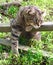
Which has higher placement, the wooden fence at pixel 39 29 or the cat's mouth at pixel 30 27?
the cat's mouth at pixel 30 27

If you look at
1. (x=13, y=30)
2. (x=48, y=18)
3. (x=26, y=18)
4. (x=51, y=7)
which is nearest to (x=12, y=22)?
(x=13, y=30)

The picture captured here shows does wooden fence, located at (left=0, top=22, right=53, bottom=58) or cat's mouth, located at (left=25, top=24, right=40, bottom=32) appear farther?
wooden fence, located at (left=0, top=22, right=53, bottom=58)

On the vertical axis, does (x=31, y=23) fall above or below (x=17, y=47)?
above

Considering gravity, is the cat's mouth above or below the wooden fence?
above

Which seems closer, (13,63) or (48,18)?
(13,63)

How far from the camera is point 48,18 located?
4.62 m

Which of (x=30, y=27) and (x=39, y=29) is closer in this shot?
(x=30, y=27)

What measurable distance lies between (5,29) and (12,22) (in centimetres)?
20

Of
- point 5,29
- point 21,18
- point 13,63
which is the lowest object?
point 13,63

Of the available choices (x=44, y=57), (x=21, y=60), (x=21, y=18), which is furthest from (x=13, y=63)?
(x=21, y=18)

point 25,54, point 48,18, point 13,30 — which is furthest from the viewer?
point 48,18

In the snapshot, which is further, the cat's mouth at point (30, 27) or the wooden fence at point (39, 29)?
the wooden fence at point (39, 29)

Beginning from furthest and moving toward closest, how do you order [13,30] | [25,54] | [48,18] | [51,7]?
[51,7]
[48,18]
[25,54]
[13,30]

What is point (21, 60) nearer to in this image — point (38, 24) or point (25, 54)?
point (25, 54)
